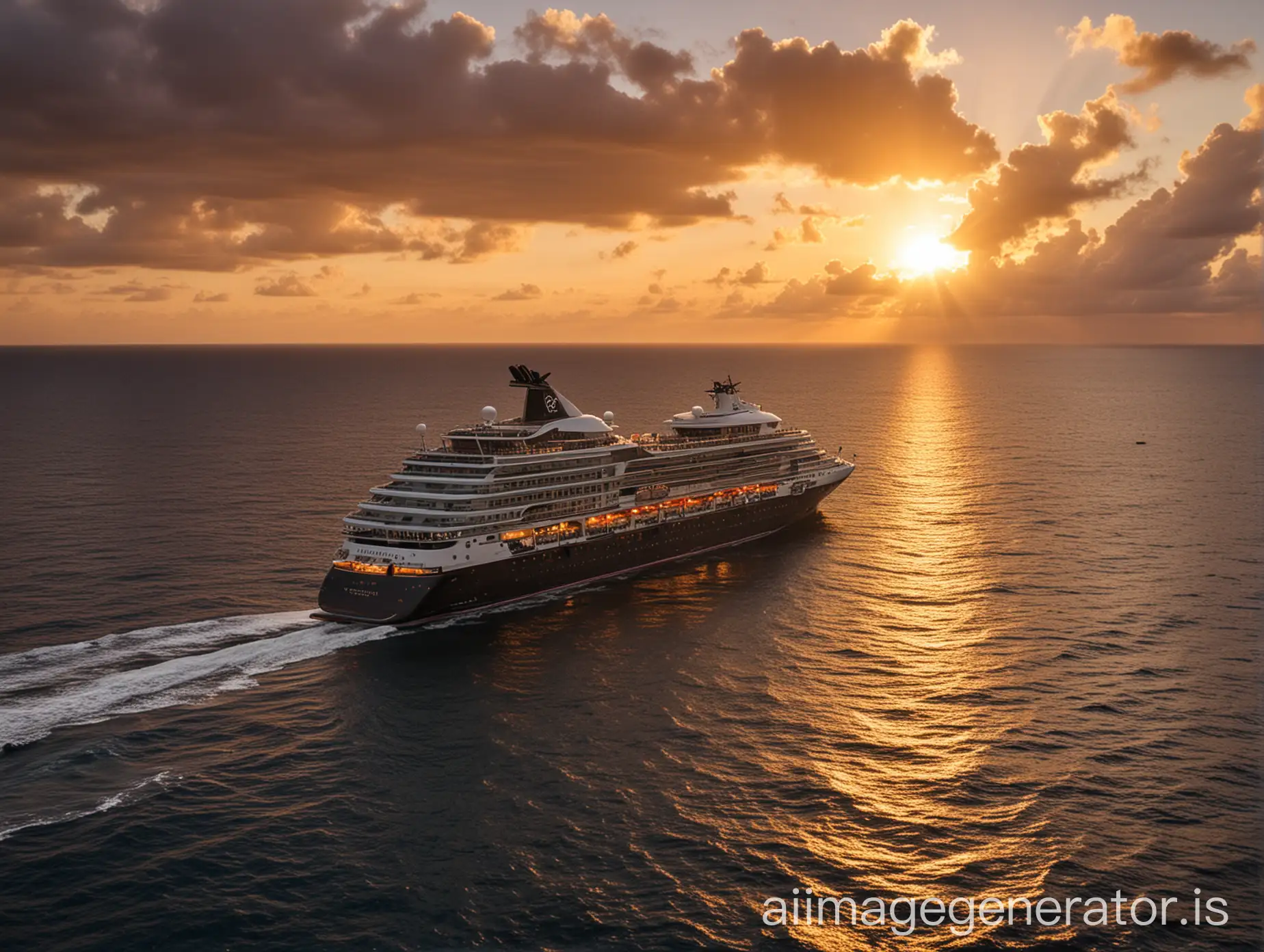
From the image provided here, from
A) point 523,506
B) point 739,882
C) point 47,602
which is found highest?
point 523,506

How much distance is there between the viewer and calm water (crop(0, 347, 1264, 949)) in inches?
1401

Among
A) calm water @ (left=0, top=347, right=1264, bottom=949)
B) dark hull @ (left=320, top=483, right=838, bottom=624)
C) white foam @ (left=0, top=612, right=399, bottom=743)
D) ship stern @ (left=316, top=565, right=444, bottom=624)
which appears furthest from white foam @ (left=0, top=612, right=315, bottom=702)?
dark hull @ (left=320, top=483, right=838, bottom=624)

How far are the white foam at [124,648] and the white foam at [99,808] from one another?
14.6m

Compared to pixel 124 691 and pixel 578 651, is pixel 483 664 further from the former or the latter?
pixel 124 691

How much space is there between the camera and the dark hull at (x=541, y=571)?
6656cm

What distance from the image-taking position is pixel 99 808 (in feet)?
134

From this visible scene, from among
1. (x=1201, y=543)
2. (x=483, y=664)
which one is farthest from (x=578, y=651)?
(x=1201, y=543)

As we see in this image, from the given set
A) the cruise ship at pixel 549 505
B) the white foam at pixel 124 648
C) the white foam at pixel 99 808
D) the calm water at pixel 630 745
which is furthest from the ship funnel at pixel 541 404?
the white foam at pixel 99 808

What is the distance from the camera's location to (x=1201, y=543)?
290 feet

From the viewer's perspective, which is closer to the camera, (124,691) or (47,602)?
(124,691)

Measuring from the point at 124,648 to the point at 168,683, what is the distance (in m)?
7.44

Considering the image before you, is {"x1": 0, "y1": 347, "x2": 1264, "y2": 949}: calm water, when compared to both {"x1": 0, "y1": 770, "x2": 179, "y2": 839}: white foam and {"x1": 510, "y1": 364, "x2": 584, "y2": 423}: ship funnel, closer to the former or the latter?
{"x1": 0, "y1": 770, "x2": 179, "y2": 839}: white foam

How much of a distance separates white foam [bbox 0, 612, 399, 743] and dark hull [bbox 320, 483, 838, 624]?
2.24 m

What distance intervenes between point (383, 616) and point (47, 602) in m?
25.9
